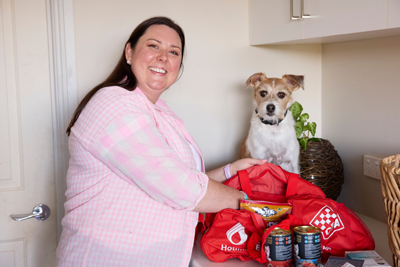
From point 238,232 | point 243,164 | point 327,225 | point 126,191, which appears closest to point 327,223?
point 327,225

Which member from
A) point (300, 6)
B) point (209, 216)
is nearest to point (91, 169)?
point (209, 216)

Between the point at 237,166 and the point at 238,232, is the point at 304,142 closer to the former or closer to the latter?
the point at 237,166

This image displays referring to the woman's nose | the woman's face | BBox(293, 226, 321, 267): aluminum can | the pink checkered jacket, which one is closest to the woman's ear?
the woman's face

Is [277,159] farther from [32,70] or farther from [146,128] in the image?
[32,70]

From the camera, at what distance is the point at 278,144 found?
1683mm

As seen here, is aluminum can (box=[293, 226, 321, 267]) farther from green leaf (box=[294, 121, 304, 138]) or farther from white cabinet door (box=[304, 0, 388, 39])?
Result: green leaf (box=[294, 121, 304, 138])

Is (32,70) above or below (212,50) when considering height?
below

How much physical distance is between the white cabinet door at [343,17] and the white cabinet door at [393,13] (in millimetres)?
19

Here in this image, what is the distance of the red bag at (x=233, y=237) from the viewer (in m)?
1.12

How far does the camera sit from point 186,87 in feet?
6.26

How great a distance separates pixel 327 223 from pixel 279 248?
200mm

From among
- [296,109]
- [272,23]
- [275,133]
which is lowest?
[275,133]

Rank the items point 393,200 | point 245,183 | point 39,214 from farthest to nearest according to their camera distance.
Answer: point 39,214
point 245,183
point 393,200

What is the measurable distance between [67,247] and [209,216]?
0.49 metres
